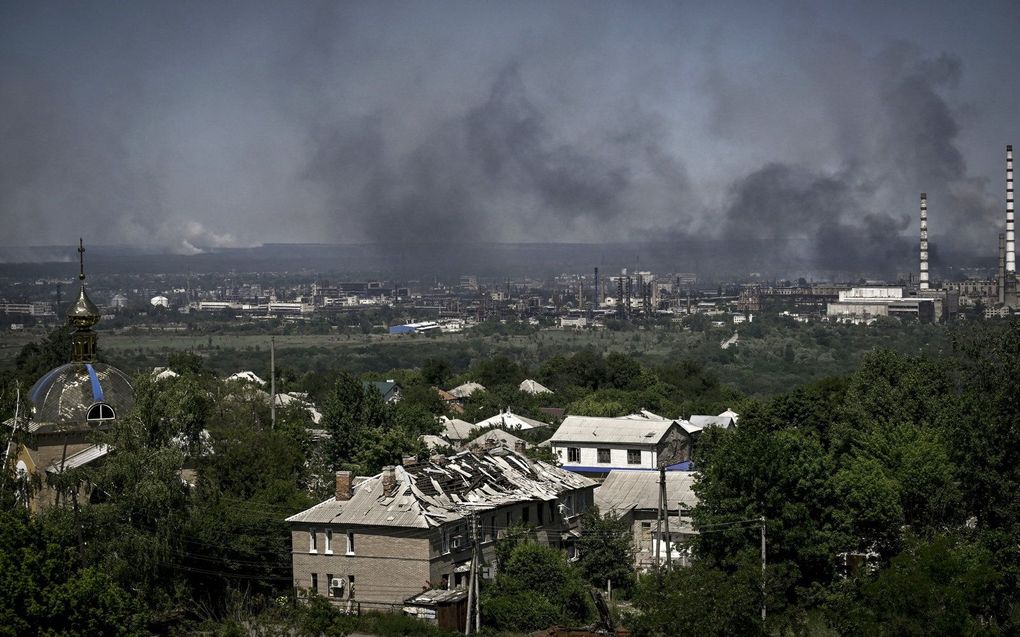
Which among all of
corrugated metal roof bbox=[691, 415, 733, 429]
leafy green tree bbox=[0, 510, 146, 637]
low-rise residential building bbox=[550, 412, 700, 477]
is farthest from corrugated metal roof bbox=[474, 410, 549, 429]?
leafy green tree bbox=[0, 510, 146, 637]

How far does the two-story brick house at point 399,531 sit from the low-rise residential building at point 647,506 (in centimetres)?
352

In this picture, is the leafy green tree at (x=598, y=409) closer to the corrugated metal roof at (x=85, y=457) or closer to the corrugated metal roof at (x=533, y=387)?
the corrugated metal roof at (x=533, y=387)

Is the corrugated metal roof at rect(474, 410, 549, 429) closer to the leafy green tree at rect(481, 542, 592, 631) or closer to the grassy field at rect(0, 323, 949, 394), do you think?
Result: the leafy green tree at rect(481, 542, 592, 631)

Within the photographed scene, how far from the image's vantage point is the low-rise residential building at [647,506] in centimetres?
3644

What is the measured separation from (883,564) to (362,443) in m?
16.6

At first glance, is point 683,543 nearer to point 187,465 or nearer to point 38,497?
point 187,465

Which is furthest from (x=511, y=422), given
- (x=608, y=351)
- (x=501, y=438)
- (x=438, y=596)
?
(x=608, y=351)

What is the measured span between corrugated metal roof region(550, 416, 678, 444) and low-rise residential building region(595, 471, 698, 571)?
8.31 meters

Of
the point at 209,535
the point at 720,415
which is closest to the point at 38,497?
the point at 209,535

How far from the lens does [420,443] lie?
4078 cm

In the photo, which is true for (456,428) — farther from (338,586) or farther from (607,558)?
(338,586)

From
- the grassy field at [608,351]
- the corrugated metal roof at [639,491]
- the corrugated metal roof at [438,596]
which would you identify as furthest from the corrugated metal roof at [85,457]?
the grassy field at [608,351]

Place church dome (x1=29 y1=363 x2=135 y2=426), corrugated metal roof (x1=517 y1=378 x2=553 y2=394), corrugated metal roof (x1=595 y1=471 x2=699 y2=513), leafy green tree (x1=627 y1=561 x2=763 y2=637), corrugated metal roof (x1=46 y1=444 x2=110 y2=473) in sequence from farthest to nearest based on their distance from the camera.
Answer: corrugated metal roof (x1=517 y1=378 x2=553 y2=394) < corrugated metal roof (x1=595 y1=471 x2=699 y2=513) < church dome (x1=29 y1=363 x2=135 y2=426) < corrugated metal roof (x1=46 y1=444 x2=110 y2=473) < leafy green tree (x1=627 y1=561 x2=763 y2=637)

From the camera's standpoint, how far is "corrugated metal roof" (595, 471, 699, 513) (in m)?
39.0
